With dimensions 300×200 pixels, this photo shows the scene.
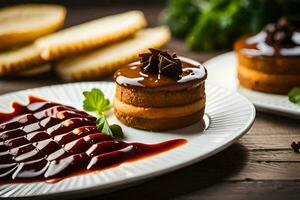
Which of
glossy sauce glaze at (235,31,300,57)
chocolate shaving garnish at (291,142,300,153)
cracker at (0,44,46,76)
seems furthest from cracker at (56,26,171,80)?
chocolate shaving garnish at (291,142,300,153)

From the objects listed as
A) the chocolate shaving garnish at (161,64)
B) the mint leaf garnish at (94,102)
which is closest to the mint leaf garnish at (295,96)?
the chocolate shaving garnish at (161,64)

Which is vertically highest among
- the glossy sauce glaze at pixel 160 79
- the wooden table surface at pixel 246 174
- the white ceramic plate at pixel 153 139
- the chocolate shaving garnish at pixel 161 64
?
the chocolate shaving garnish at pixel 161 64

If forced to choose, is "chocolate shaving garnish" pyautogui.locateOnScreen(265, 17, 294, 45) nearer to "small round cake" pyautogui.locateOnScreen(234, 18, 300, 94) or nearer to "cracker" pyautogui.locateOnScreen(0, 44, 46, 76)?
"small round cake" pyautogui.locateOnScreen(234, 18, 300, 94)

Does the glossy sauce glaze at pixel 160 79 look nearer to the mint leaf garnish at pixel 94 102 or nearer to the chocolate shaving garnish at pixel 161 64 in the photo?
the chocolate shaving garnish at pixel 161 64

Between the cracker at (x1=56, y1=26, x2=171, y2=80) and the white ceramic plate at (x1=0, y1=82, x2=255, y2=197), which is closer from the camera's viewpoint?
the white ceramic plate at (x1=0, y1=82, x2=255, y2=197)

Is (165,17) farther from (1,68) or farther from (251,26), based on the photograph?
(1,68)

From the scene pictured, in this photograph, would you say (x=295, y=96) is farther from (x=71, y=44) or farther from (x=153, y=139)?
(x=71, y=44)

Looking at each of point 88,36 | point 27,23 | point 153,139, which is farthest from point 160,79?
point 27,23

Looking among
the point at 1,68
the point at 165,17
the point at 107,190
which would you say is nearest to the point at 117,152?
the point at 107,190
